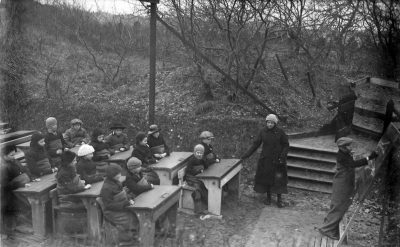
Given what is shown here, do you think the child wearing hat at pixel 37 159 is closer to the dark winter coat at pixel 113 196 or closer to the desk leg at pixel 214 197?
the dark winter coat at pixel 113 196

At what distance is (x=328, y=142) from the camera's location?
11.1 m

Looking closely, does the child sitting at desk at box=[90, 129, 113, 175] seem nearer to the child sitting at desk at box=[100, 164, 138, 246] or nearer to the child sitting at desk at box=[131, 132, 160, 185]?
the child sitting at desk at box=[131, 132, 160, 185]

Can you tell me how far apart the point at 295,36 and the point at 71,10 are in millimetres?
10740

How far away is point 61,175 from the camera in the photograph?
6945 millimetres

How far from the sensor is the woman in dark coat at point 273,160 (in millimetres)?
8805

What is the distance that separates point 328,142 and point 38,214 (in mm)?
7219

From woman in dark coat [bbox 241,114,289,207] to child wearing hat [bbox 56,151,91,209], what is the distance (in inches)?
144

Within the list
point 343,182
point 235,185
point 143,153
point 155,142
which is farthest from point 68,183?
point 343,182

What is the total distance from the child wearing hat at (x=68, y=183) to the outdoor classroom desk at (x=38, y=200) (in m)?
0.24

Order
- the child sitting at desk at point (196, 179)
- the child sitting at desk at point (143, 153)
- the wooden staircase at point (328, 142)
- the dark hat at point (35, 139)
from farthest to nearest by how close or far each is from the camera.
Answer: the wooden staircase at point (328, 142) < the child sitting at desk at point (143, 153) < the dark hat at point (35, 139) < the child sitting at desk at point (196, 179)

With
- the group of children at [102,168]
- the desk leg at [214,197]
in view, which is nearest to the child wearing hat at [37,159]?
the group of children at [102,168]

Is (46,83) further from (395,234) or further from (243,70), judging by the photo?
(395,234)

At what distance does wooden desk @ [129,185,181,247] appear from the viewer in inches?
245

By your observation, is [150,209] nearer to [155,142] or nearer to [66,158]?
[66,158]
